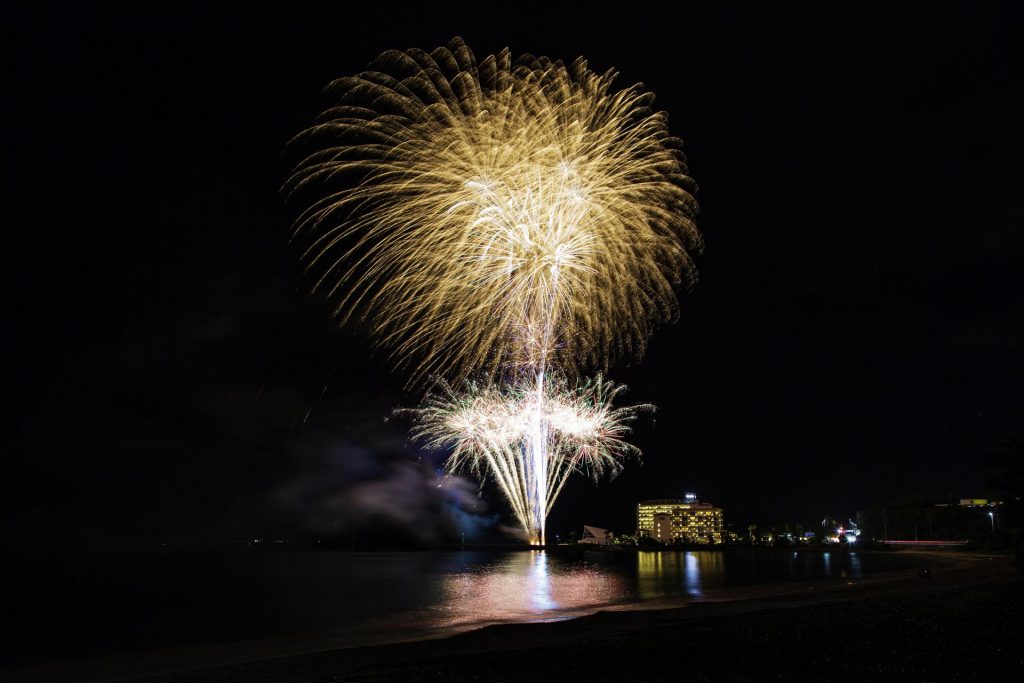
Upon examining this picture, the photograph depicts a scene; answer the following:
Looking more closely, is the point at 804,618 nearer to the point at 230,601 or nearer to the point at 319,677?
the point at 319,677

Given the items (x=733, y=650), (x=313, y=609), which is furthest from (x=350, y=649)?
(x=313, y=609)

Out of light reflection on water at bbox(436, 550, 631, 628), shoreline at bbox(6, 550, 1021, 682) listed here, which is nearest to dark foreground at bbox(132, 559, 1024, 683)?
shoreline at bbox(6, 550, 1021, 682)

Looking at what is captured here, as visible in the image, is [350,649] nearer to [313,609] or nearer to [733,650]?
[733,650]

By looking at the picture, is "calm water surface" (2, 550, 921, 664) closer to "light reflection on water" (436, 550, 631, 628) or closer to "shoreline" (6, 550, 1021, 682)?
"light reflection on water" (436, 550, 631, 628)

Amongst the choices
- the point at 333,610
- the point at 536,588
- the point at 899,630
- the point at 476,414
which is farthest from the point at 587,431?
the point at 899,630

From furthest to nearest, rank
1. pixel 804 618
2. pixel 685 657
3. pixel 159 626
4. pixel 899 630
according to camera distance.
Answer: pixel 159 626, pixel 804 618, pixel 899 630, pixel 685 657

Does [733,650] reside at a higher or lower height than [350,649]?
higher

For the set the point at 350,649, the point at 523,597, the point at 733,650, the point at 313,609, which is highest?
the point at 733,650

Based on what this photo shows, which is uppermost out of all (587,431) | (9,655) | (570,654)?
(587,431)
